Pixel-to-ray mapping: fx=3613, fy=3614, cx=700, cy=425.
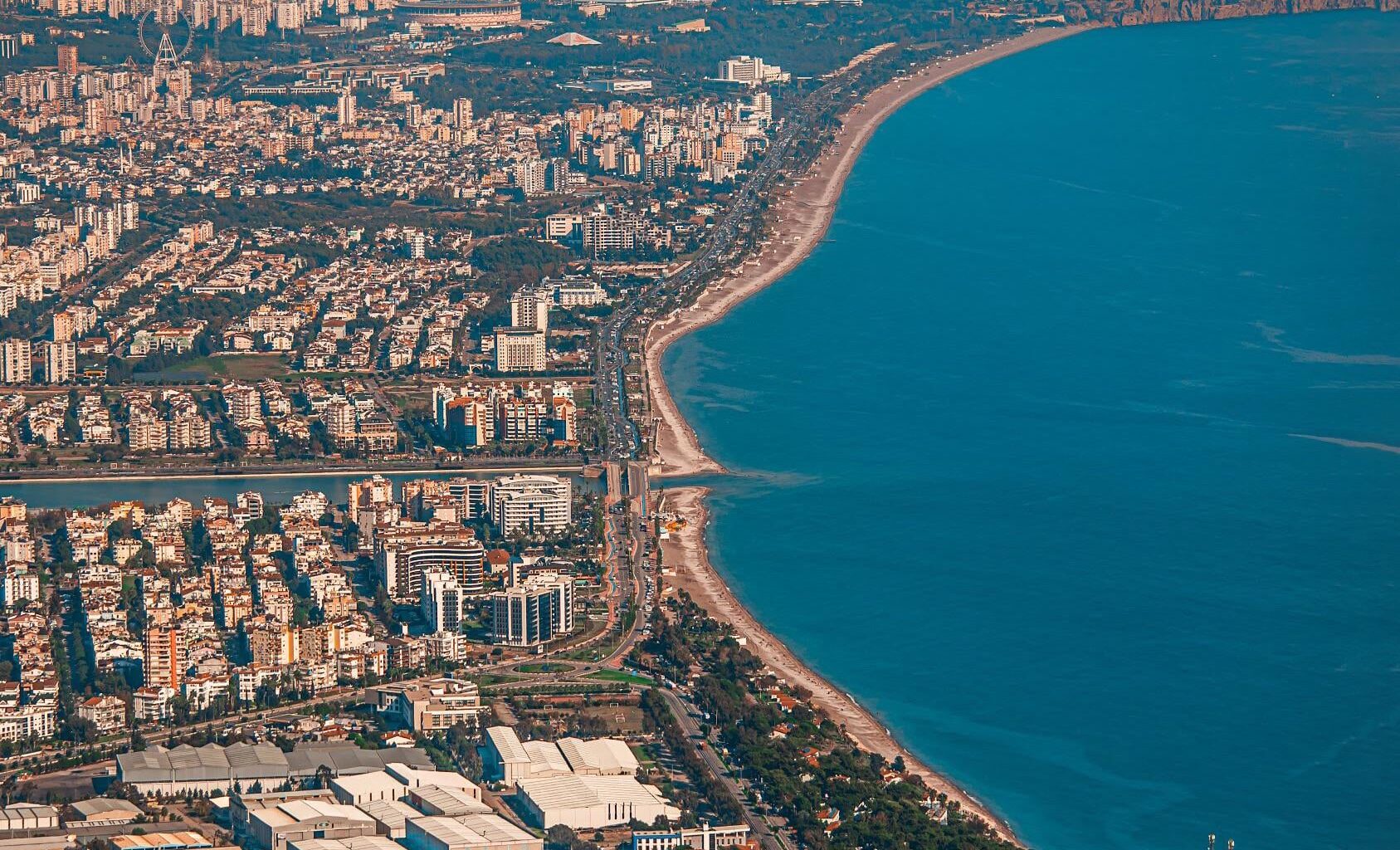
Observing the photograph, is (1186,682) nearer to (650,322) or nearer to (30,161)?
(650,322)

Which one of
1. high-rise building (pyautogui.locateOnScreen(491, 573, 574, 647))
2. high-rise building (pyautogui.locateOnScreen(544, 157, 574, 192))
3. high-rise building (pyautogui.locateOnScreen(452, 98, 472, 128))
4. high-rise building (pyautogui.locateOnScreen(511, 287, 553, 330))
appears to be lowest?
high-rise building (pyautogui.locateOnScreen(491, 573, 574, 647))

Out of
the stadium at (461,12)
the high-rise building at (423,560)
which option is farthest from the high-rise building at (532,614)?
the stadium at (461,12)

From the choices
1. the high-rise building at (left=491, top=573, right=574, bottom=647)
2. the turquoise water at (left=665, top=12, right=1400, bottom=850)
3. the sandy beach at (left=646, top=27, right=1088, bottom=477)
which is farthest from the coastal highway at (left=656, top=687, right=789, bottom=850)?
the sandy beach at (left=646, top=27, right=1088, bottom=477)

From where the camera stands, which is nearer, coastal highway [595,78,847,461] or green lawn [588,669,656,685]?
green lawn [588,669,656,685]

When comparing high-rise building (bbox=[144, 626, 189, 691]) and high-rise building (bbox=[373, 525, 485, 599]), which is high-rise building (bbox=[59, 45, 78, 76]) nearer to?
high-rise building (bbox=[373, 525, 485, 599])

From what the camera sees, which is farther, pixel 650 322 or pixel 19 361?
pixel 650 322

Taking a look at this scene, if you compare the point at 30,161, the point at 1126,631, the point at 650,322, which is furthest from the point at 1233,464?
the point at 30,161

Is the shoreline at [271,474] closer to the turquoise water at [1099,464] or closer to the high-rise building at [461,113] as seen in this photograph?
the turquoise water at [1099,464]
